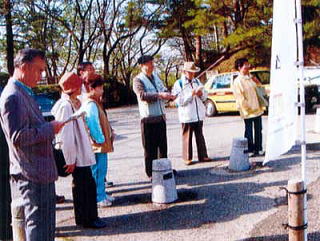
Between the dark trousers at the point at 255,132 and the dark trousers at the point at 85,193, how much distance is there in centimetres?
379

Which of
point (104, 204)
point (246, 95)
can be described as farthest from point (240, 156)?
point (104, 204)

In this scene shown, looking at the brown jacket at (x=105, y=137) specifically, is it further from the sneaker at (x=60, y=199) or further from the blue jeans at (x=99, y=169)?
the sneaker at (x=60, y=199)

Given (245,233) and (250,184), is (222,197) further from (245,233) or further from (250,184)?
(245,233)

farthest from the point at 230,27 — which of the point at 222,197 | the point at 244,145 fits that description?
the point at 222,197

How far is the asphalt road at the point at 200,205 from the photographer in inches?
182

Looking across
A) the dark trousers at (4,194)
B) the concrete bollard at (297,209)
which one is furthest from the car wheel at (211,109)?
the concrete bollard at (297,209)

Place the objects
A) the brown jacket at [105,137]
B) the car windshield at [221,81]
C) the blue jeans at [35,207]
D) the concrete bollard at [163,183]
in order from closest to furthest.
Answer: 1. the blue jeans at [35,207]
2. the brown jacket at [105,137]
3. the concrete bollard at [163,183]
4. the car windshield at [221,81]

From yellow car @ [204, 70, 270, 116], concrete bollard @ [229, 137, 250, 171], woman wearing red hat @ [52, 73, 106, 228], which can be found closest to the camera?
woman wearing red hat @ [52, 73, 106, 228]

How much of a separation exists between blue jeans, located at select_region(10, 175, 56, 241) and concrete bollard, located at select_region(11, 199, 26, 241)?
4cm

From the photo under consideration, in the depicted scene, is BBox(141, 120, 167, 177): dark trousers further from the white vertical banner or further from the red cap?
the white vertical banner

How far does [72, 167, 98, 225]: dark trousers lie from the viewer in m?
4.80

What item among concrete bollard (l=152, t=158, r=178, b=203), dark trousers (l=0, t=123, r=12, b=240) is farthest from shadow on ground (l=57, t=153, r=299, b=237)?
dark trousers (l=0, t=123, r=12, b=240)

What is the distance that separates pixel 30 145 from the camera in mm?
3314

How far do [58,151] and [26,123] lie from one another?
1.26 meters
